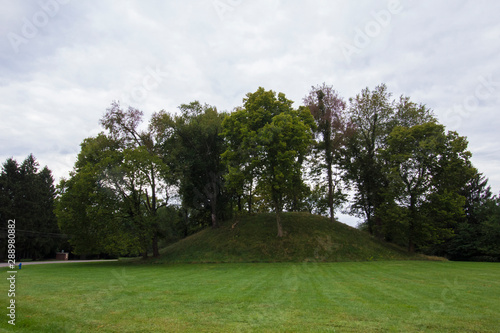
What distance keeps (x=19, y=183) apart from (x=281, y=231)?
4536 cm

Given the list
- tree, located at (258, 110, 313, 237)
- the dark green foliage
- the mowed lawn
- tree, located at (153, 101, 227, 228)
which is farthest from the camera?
the dark green foliage

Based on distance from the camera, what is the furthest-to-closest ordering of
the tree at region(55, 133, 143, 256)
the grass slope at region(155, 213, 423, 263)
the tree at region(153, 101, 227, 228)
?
the tree at region(153, 101, 227, 228), the grass slope at region(155, 213, 423, 263), the tree at region(55, 133, 143, 256)

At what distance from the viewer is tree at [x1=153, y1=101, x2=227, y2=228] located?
34.5 metres

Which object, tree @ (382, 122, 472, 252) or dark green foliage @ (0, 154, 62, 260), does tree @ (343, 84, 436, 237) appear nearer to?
tree @ (382, 122, 472, 252)

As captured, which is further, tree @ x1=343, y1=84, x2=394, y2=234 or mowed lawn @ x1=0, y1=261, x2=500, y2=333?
tree @ x1=343, y1=84, x2=394, y2=234

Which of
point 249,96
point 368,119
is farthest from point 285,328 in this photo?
point 368,119

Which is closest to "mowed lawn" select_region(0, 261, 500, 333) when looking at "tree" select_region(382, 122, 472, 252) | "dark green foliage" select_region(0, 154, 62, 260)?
"tree" select_region(382, 122, 472, 252)

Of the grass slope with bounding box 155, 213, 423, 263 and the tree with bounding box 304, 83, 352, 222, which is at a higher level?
the tree with bounding box 304, 83, 352, 222

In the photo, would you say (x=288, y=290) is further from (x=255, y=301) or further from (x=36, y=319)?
(x=36, y=319)

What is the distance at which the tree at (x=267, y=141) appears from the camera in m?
28.2

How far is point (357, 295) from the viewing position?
32.6ft

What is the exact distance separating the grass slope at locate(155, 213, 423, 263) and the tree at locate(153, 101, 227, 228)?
517 centimetres

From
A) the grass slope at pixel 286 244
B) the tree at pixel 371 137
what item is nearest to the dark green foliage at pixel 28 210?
the grass slope at pixel 286 244

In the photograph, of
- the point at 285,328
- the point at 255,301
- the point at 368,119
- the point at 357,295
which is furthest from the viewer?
the point at 368,119
